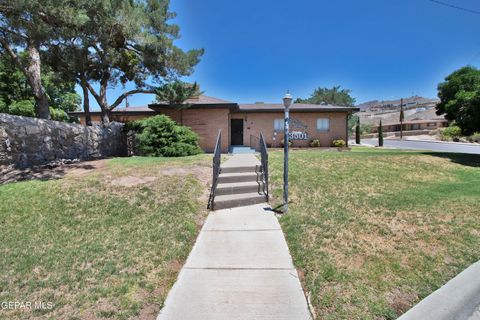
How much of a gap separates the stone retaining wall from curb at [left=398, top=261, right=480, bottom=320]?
10608mm

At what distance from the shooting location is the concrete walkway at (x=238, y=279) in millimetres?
2932

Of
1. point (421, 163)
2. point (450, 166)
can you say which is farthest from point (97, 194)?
point (450, 166)

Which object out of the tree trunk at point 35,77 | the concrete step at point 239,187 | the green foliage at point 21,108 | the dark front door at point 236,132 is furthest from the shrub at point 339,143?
the green foliage at point 21,108

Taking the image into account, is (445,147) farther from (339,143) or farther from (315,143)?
(315,143)

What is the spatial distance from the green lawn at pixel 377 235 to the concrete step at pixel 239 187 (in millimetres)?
552

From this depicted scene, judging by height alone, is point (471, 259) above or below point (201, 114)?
below

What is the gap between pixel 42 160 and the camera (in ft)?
30.9

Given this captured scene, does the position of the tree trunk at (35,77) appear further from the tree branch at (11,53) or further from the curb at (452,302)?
the curb at (452,302)

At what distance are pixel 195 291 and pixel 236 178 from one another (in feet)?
14.1

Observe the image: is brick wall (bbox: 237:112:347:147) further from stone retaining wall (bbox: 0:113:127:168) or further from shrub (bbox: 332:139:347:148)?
stone retaining wall (bbox: 0:113:127:168)

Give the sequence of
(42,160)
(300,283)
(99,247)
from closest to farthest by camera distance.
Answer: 1. (300,283)
2. (99,247)
3. (42,160)

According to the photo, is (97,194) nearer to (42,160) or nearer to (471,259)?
(42,160)

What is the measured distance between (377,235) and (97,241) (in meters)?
4.79

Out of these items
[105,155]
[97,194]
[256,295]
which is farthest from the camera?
[105,155]
